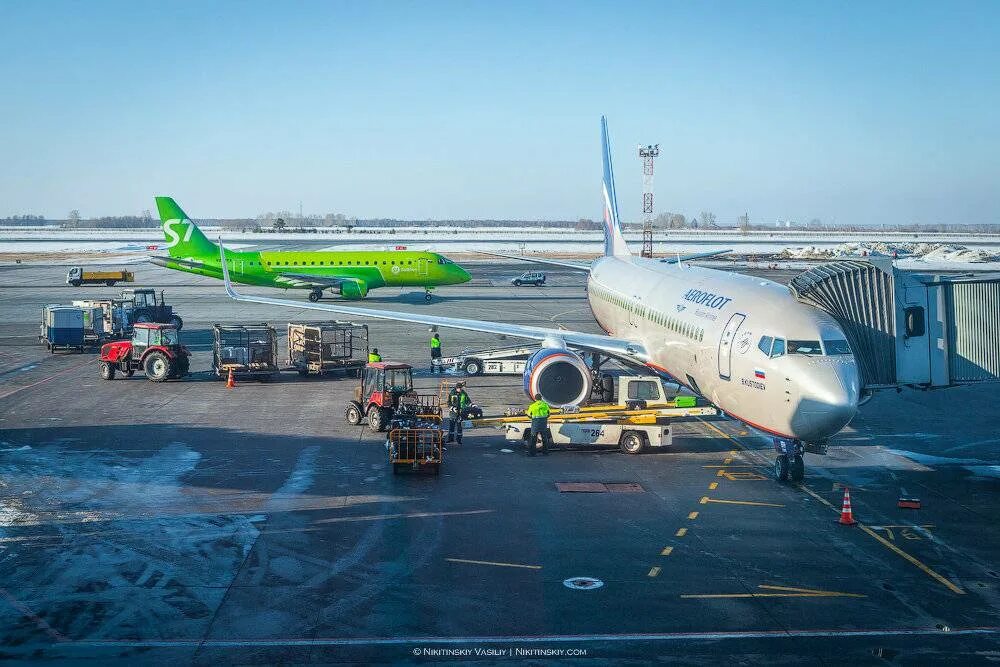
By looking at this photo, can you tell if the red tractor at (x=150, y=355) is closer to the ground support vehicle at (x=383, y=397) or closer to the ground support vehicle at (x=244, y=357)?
the ground support vehicle at (x=244, y=357)

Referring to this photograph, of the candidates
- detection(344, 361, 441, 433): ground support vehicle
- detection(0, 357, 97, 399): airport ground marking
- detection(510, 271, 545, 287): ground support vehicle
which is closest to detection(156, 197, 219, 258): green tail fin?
detection(0, 357, 97, 399): airport ground marking

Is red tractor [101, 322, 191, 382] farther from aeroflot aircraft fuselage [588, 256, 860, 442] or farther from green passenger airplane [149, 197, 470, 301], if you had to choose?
green passenger airplane [149, 197, 470, 301]

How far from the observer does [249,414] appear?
32.5 meters

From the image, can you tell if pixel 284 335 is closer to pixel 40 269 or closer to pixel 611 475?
pixel 611 475

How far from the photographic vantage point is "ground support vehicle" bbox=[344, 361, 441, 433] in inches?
1172

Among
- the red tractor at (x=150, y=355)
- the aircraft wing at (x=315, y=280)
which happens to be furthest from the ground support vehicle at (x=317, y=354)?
the aircraft wing at (x=315, y=280)

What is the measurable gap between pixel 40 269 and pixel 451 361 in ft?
269

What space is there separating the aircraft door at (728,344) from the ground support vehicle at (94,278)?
71775mm

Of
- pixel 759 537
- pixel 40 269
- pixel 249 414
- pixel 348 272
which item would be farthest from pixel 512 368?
pixel 40 269

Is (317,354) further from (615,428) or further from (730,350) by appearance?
(730,350)

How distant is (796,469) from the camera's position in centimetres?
2375

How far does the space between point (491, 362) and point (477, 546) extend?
22.4 m

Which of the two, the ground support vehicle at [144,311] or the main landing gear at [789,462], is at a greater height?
the ground support vehicle at [144,311]

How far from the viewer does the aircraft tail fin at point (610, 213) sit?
152 feet
